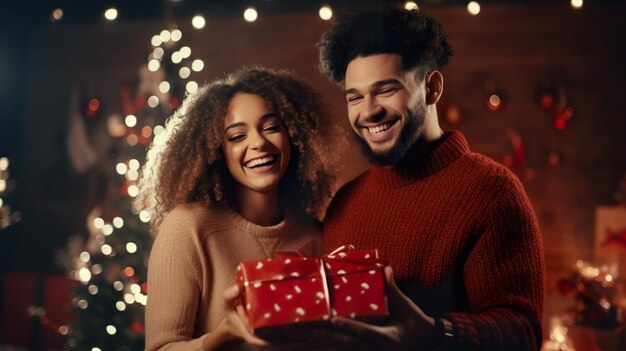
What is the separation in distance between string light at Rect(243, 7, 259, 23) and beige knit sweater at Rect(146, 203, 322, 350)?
0.53 m

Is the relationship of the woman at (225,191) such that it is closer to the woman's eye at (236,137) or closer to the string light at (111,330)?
the woman's eye at (236,137)

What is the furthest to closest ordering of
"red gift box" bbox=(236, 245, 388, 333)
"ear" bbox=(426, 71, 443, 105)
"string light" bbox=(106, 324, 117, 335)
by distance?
"string light" bbox=(106, 324, 117, 335) → "ear" bbox=(426, 71, 443, 105) → "red gift box" bbox=(236, 245, 388, 333)

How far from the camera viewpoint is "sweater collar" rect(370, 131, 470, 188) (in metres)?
1.20

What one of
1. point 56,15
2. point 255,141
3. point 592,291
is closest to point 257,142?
point 255,141

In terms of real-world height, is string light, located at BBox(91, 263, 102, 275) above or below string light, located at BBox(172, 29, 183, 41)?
below

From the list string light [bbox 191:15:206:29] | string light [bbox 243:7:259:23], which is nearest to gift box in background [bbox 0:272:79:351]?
string light [bbox 191:15:206:29]

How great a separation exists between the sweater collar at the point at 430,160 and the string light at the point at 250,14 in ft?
1.89

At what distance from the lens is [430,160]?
1203mm

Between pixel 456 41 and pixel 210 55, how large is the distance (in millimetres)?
614

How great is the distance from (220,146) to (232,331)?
40cm

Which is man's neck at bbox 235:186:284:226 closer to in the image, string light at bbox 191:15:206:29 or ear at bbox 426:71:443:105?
ear at bbox 426:71:443:105

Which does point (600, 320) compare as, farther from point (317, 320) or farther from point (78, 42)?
point (78, 42)

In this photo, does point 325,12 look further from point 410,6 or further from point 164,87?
point 164,87

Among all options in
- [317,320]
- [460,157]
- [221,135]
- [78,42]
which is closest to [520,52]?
[460,157]
